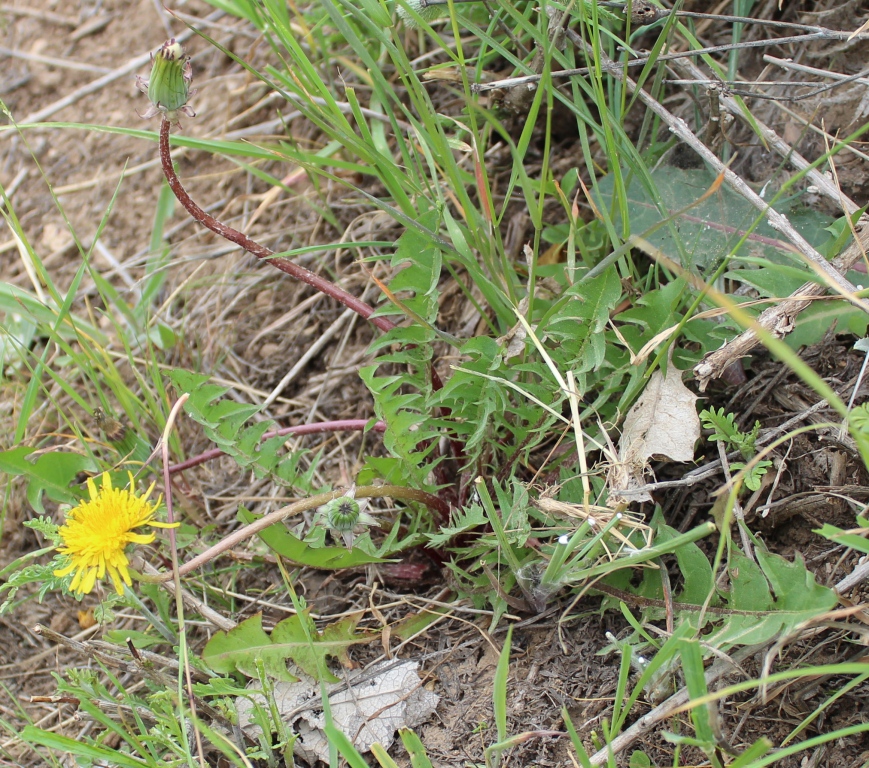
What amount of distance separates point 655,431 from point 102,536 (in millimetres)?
1103

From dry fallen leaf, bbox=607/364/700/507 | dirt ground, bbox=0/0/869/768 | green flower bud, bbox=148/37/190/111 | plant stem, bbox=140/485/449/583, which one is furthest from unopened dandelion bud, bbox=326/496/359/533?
green flower bud, bbox=148/37/190/111

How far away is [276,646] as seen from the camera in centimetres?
155

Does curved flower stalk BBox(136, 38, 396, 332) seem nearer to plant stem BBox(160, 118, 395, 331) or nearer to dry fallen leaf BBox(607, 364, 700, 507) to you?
plant stem BBox(160, 118, 395, 331)

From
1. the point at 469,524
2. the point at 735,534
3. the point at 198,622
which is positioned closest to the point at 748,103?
the point at 735,534

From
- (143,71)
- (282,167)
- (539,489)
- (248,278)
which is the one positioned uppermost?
(143,71)

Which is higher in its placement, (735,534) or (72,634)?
(735,534)

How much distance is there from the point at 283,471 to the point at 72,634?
788 mm

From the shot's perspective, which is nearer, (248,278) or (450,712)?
(450,712)

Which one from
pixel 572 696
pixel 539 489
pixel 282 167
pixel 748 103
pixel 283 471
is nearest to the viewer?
pixel 572 696

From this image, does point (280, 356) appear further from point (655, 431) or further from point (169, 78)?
point (655, 431)

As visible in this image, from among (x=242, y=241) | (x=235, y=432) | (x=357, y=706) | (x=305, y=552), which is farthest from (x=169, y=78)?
(x=357, y=706)

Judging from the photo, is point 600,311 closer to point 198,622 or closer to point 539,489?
point 539,489

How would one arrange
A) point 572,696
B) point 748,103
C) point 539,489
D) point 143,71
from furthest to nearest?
point 143,71, point 748,103, point 539,489, point 572,696

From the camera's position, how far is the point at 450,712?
1465mm
